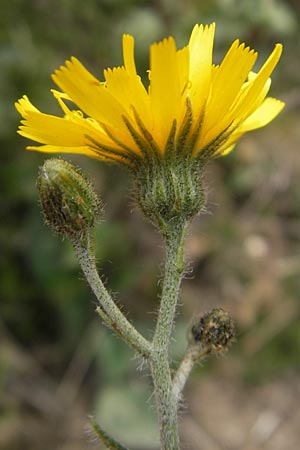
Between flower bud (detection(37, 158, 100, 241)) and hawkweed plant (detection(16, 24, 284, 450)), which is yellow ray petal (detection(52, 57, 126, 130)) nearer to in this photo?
hawkweed plant (detection(16, 24, 284, 450))

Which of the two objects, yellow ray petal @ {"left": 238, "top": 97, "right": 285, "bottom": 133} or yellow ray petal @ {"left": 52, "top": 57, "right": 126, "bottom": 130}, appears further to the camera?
yellow ray petal @ {"left": 238, "top": 97, "right": 285, "bottom": 133}

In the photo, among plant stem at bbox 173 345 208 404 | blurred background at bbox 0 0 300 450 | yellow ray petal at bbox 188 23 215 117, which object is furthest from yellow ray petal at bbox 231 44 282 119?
blurred background at bbox 0 0 300 450

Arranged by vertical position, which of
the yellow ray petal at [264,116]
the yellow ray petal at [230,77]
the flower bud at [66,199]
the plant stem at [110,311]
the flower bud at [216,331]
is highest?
the yellow ray petal at [230,77]

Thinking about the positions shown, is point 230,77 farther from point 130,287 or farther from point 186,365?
point 130,287

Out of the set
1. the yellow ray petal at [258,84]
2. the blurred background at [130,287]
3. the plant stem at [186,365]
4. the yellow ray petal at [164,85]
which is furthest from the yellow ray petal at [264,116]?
the blurred background at [130,287]

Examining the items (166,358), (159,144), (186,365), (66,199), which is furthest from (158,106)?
(186,365)

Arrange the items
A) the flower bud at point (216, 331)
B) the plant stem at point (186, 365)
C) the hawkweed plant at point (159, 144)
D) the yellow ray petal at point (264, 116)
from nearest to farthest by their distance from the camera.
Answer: the hawkweed plant at point (159, 144) < the plant stem at point (186, 365) < the flower bud at point (216, 331) < the yellow ray petal at point (264, 116)

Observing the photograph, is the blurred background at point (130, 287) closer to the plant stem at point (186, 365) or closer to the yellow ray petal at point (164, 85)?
the plant stem at point (186, 365)
